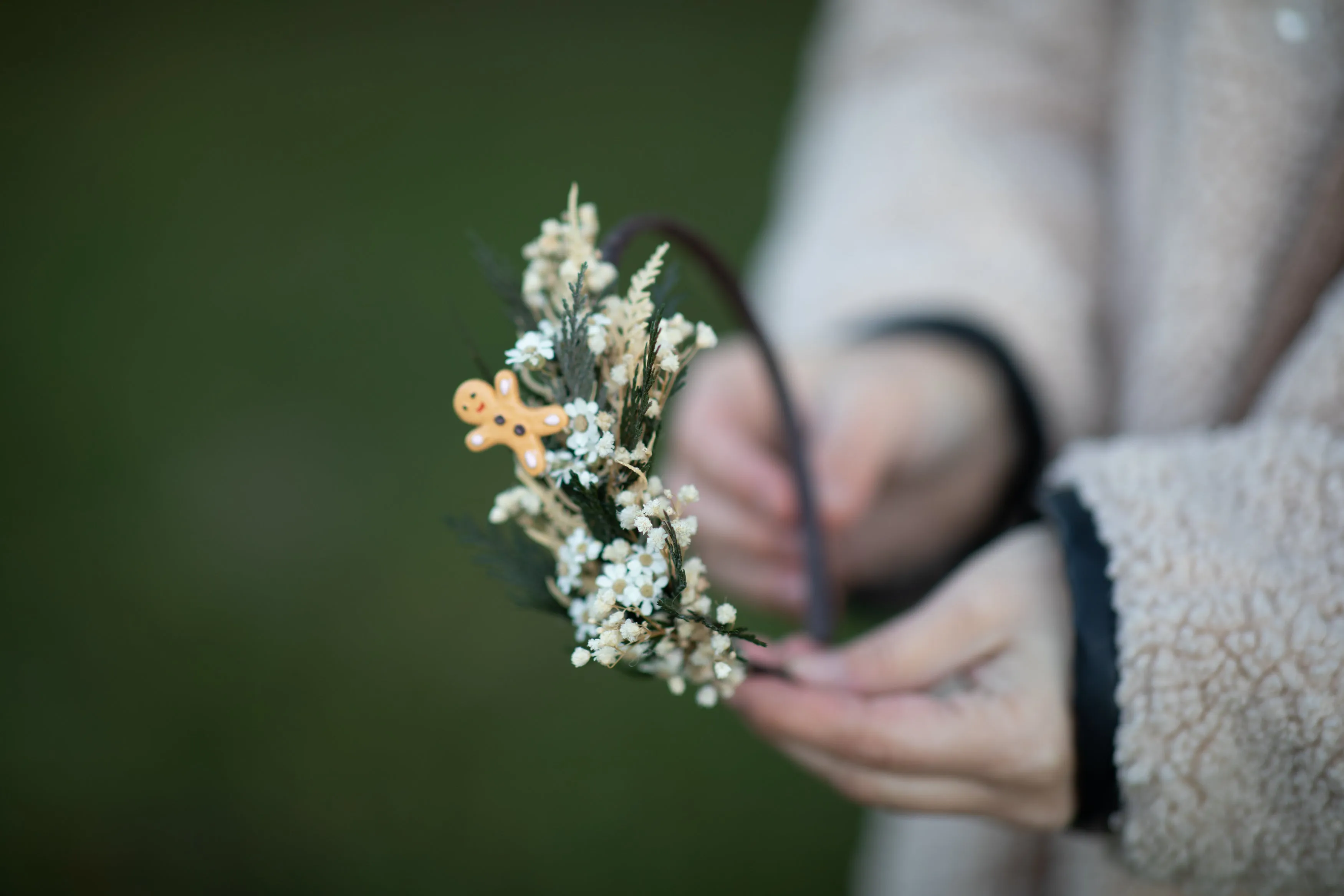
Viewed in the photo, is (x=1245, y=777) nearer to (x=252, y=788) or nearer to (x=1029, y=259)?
(x=1029, y=259)

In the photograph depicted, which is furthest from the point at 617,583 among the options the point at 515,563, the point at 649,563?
the point at 515,563

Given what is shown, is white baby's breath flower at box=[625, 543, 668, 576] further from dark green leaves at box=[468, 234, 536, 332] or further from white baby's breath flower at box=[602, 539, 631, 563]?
dark green leaves at box=[468, 234, 536, 332]

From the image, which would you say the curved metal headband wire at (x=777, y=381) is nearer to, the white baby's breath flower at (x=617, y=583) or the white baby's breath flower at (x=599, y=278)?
the white baby's breath flower at (x=599, y=278)

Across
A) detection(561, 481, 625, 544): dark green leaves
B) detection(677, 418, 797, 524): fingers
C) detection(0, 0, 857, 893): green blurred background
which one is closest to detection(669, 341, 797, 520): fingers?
detection(677, 418, 797, 524): fingers

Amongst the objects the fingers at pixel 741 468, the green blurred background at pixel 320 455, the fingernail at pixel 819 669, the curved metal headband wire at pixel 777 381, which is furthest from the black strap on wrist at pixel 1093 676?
the green blurred background at pixel 320 455

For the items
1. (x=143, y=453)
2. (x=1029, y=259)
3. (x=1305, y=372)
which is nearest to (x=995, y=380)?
(x=1029, y=259)

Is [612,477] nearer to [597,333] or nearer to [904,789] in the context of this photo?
[597,333]

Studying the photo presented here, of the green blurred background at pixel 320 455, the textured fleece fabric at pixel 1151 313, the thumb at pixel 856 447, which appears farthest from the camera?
the green blurred background at pixel 320 455
